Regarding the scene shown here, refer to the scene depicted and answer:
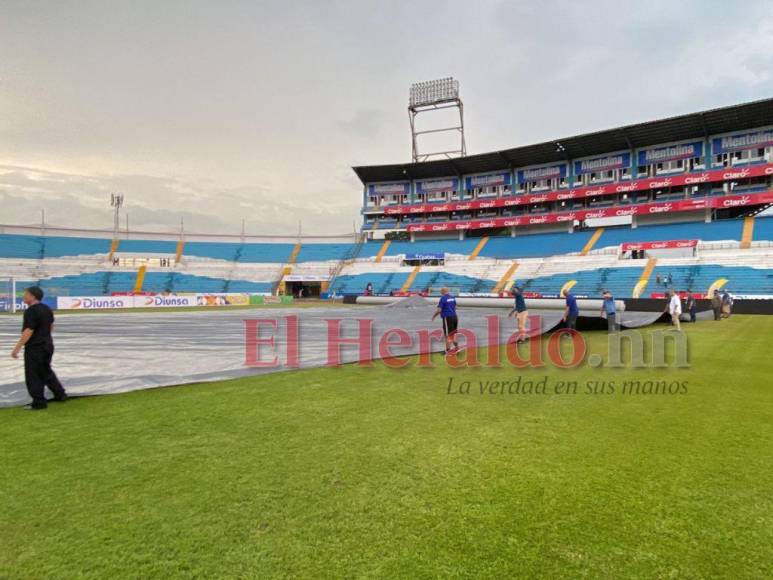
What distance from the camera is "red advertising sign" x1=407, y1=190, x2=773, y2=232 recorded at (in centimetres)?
3950

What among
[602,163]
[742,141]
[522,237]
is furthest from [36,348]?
[742,141]

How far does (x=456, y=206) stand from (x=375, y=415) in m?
52.9

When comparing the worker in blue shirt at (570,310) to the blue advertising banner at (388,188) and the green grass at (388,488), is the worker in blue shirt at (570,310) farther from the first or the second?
the blue advertising banner at (388,188)

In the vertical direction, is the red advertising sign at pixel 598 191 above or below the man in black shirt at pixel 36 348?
above

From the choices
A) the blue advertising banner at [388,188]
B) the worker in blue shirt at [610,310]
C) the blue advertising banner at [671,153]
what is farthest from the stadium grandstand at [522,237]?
the worker in blue shirt at [610,310]

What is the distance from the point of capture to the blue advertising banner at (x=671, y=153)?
141 ft

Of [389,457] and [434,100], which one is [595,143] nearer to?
[434,100]

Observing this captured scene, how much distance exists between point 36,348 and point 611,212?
163 ft

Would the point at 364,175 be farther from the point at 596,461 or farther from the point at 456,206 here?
the point at 596,461

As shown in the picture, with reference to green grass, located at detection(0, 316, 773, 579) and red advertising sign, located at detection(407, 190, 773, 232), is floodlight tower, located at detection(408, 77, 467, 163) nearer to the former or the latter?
red advertising sign, located at detection(407, 190, 773, 232)

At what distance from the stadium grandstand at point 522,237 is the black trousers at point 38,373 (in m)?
38.5

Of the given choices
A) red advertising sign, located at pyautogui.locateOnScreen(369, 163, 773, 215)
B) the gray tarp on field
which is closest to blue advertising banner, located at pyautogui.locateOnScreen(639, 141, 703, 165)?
red advertising sign, located at pyautogui.locateOnScreen(369, 163, 773, 215)

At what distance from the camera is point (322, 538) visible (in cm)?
285

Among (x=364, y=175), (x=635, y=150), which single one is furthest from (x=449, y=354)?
(x=364, y=175)
